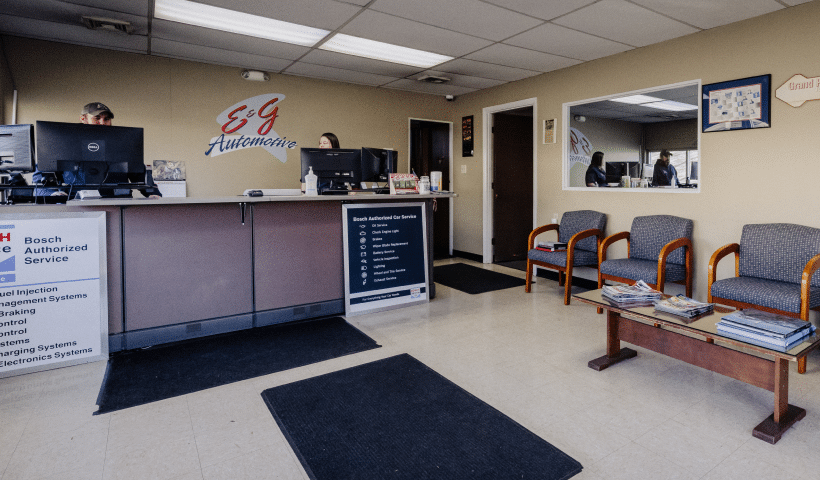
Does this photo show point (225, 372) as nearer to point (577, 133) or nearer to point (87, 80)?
point (87, 80)

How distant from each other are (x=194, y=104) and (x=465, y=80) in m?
3.51

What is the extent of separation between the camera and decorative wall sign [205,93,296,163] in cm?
552

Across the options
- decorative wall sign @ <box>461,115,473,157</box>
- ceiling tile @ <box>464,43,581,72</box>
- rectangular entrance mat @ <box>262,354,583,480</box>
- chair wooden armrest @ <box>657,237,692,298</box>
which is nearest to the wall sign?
rectangular entrance mat @ <box>262,354,583,480</box>

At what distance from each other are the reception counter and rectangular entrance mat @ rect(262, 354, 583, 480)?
1.19 meters

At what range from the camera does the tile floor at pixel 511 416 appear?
1910mm

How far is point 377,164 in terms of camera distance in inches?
189

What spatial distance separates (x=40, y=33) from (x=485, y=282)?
533 cm

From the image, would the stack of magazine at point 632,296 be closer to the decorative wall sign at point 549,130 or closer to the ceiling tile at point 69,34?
the decorative wall sign at point 549,130

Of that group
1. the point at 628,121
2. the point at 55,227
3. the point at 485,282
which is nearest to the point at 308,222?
the point at 55,227

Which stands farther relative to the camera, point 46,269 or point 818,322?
point 818,322

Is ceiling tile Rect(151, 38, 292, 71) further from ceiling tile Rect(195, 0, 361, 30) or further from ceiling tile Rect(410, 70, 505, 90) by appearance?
ceiling tile Rect(410, 70, 505, 90)

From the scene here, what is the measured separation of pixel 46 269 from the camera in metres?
2.83

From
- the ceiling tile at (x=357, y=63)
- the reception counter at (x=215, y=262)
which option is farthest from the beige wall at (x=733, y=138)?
the reception counter at (x=215, y=262)

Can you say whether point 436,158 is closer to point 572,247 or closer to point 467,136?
point 467,136
